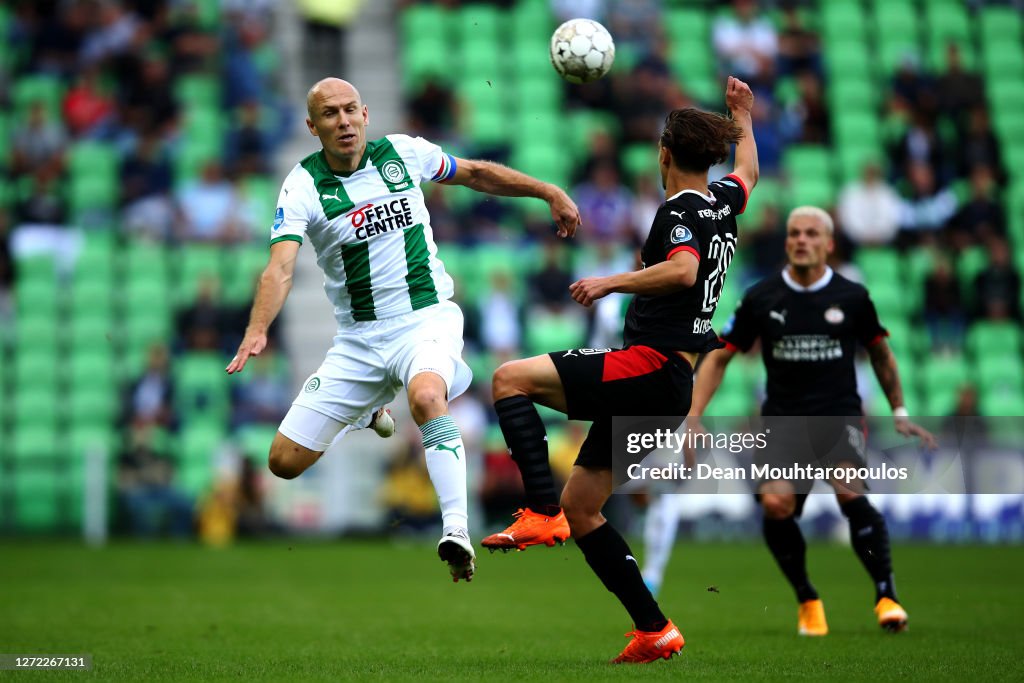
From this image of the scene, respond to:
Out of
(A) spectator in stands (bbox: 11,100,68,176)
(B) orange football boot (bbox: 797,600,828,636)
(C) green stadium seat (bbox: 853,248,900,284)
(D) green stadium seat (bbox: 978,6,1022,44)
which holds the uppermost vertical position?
(D) green stadium seat (bbox: 978,6,1022,44)

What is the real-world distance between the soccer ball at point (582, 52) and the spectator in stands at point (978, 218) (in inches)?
474

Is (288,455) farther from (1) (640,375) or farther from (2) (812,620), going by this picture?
(2) (812,620)

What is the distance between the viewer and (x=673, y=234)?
22.0 ft

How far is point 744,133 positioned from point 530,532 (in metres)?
2.38

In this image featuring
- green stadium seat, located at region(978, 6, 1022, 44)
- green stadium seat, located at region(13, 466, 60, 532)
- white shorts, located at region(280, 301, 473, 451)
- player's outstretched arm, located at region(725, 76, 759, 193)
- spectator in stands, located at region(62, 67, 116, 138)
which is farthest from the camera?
green stadium seat, located at region(978, 6, 1022, 44)

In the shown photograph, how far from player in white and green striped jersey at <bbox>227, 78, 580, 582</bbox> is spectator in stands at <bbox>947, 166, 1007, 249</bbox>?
40.7 feet

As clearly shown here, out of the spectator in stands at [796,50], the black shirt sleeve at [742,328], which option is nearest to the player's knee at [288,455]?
the black shirt sleeve at [742,328]

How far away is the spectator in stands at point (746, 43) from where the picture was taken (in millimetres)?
20692

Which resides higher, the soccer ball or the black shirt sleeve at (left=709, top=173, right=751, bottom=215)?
the soccer ball

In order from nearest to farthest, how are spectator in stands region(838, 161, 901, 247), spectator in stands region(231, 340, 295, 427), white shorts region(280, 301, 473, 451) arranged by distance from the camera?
white shorts region(280, 301, 473, 451), spectator in stands region(231, 340, 295, 427), spectator in stands region(838, 161, 901, 247)

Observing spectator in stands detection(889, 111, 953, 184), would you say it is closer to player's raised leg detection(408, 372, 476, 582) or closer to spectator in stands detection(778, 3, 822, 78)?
spectator in stands detection(778, 3, 822, 78)

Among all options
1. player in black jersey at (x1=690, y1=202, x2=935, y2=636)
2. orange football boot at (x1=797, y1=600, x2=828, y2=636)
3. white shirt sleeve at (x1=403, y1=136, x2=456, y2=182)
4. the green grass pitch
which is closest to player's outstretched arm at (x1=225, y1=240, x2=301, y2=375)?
white shirt sleeve at (x1=403, y1=136, x2=456, y2=182)

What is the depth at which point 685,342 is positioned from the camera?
6.86 metres

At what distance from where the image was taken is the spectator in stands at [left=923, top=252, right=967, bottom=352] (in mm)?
18172
